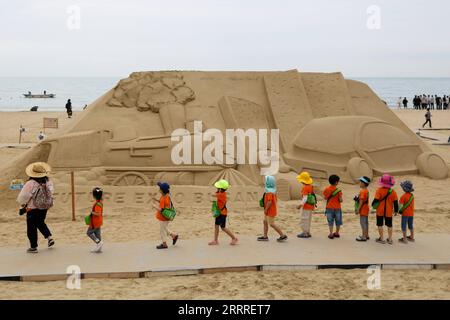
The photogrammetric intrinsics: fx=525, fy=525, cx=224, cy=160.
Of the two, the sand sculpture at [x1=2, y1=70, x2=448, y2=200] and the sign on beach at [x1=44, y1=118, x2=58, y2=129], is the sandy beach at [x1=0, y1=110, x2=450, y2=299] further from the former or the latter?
the sign on beach at [x1=44, y1=118, x2=58, y2=129]

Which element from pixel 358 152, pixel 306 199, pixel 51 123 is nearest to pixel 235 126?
pixel 358 152

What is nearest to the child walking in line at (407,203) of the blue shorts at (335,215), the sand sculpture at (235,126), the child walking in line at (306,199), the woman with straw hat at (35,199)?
the blue shorts at (335,215)

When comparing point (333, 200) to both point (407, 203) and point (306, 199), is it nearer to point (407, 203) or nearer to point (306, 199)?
point (306, 199)

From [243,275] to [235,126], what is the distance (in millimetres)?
7352

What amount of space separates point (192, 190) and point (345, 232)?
3276mm

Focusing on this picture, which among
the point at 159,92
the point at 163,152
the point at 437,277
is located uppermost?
the point at 159,92

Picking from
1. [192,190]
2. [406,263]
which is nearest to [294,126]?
[192,190]

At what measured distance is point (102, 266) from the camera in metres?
5.83

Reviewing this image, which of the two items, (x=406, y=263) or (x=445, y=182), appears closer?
(x=406, y=263)

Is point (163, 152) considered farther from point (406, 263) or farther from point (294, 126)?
point (406, 263)

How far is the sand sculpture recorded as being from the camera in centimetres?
1067

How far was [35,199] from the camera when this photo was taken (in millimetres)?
6367

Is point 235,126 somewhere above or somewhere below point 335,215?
above
